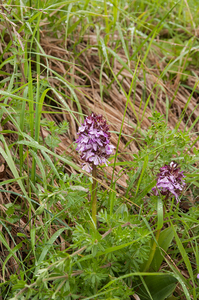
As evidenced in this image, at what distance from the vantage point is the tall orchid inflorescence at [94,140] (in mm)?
1299

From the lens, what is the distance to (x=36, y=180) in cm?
172

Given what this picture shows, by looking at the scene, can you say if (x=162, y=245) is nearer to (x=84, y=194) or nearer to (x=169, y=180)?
(x=169, y=180)

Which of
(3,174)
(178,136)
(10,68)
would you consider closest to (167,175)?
(178,136)

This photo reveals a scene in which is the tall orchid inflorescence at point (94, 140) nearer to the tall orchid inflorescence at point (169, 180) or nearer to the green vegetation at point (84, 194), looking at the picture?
the green vegetation at point (84, 194)

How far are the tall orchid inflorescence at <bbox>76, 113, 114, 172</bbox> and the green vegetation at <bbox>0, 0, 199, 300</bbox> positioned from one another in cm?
13

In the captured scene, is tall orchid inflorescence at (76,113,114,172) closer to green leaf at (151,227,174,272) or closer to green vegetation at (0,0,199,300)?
green vegetation at (0,0,199,300)

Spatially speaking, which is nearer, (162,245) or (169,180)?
(169,180)

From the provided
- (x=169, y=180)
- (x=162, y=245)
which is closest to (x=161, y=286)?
(x=162, y=245)

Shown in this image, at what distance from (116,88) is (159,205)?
1.57 m

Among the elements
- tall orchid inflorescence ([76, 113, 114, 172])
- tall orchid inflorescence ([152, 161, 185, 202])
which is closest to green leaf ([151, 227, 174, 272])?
tall orchid inflorescence ([152, 161, 185, 202])

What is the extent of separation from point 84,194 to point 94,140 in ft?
0.80

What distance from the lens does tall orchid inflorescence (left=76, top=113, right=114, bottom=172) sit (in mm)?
1299

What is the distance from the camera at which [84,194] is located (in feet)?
4.40

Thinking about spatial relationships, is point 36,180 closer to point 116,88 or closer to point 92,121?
point 92,121
